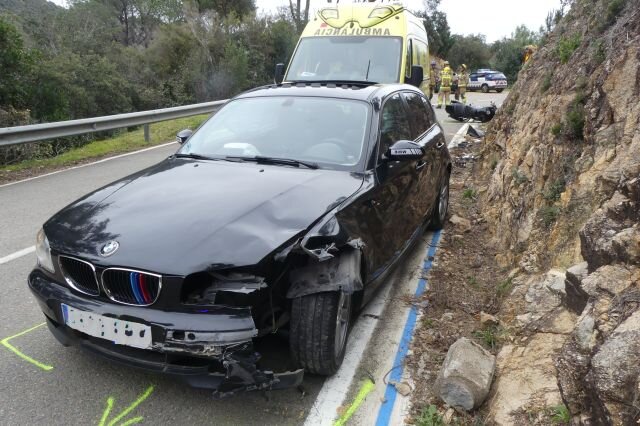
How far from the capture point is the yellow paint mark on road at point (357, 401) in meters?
2.89

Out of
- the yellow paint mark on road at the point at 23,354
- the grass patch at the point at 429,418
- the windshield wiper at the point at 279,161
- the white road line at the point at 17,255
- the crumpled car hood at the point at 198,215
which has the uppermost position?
the windshield wiper at the point at 279,161

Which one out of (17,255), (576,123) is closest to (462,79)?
(576,123)

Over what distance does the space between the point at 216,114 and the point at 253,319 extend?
8.43 ft

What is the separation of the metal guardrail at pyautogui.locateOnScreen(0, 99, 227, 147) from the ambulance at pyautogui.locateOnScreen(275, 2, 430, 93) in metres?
2.11

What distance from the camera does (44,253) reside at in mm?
3021

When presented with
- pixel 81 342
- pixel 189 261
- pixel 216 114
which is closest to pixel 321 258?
pixel 189 261

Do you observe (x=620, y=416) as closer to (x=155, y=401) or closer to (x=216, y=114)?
(x=155, y=401)

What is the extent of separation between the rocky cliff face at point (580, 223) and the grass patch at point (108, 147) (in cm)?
781

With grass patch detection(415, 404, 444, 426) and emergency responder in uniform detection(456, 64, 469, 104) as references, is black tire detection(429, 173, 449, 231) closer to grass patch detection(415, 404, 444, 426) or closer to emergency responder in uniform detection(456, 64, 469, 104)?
grass patch detection(415, 404, 444, 426)

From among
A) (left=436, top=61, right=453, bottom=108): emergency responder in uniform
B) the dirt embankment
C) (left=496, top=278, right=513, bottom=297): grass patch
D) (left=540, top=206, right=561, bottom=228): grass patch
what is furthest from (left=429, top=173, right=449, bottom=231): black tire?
(left=436, top=61, right=453, bottom=108): emergency responder in uniform

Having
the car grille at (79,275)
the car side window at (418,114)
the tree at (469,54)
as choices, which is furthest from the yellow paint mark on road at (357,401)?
the tree at (469,54)

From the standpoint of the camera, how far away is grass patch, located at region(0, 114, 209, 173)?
9633 mm

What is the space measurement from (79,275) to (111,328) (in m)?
0.40

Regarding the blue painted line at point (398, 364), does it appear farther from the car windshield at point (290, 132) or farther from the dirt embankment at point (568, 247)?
the car windshield at point (290, 132)
